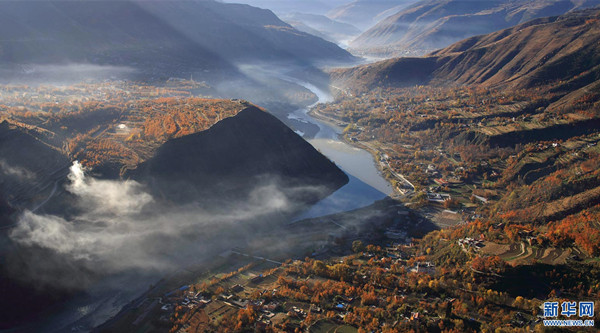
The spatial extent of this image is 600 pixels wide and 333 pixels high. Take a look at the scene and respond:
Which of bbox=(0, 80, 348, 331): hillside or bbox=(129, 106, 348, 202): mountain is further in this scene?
bbox=(129, 106, 348, 202): mountain

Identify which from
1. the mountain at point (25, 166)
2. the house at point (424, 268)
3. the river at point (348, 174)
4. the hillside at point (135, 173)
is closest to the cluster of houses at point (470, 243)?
the house at point (424, 268)

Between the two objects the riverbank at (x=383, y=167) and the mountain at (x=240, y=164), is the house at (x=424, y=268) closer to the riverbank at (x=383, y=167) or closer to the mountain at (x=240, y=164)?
the mountain at (x=240, y=164)

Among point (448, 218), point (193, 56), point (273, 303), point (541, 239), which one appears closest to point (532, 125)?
point (448, 218)

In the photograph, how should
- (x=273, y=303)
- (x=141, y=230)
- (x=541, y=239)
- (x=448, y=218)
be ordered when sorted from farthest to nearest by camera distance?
(x=448, y=218)
(x=141, y=230)
(x=541, y=239)
(x=273, y=303)

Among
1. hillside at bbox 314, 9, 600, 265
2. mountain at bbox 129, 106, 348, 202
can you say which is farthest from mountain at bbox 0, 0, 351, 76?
mountain at bbox 129, 106, 348, 202

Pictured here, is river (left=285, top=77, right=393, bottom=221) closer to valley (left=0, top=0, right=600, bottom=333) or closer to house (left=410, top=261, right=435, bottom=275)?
valley (left=0, top=0, right=600, bottom=333)

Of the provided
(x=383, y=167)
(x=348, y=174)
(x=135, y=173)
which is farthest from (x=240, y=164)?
(x=383, y=167)

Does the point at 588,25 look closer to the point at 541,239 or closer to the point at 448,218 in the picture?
the point at 448,218
